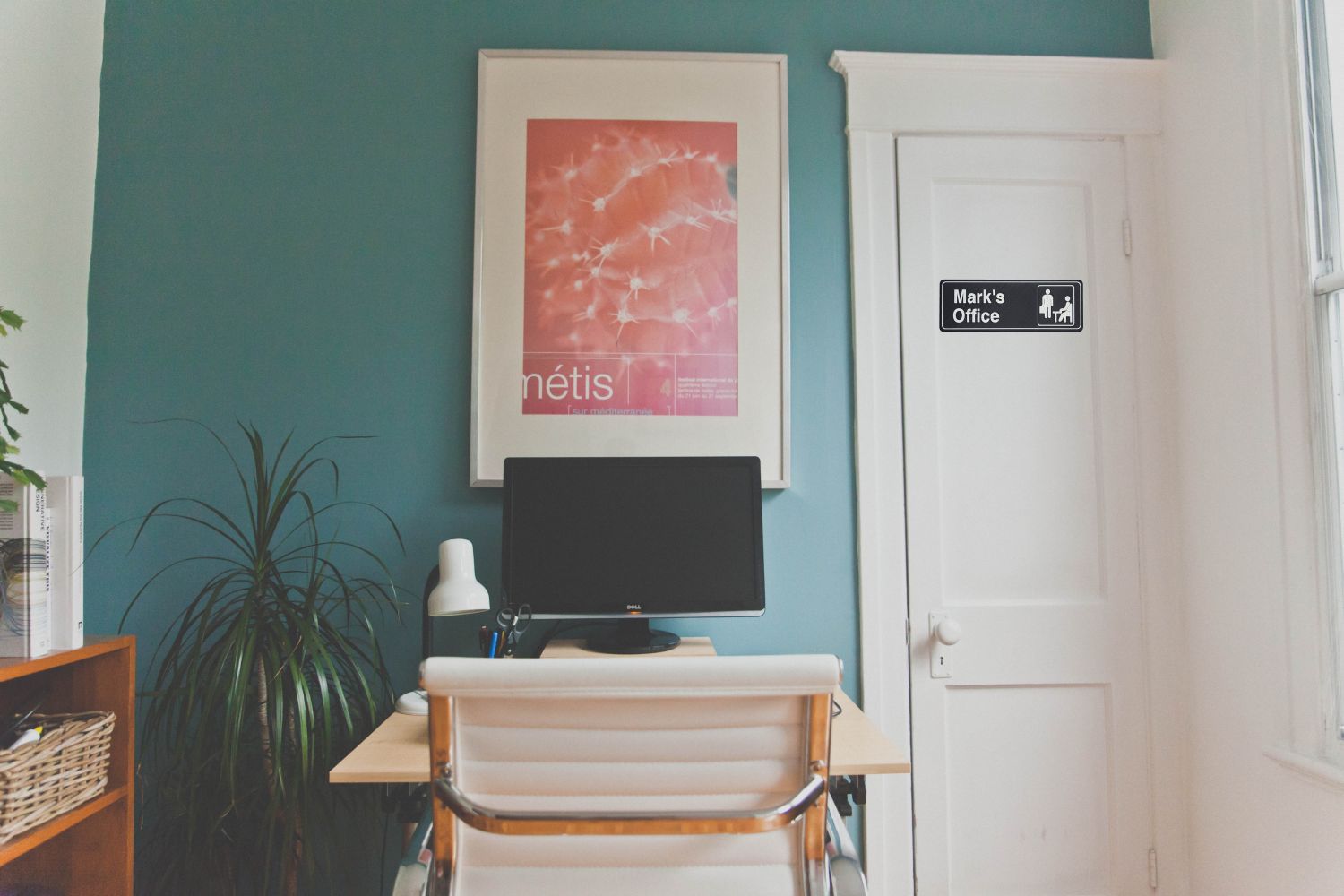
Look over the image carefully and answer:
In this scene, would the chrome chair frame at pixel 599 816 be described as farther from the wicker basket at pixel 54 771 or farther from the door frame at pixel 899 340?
the door frame at pixel 899 340

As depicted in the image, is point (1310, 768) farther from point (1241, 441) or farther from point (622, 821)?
point (622, 821)

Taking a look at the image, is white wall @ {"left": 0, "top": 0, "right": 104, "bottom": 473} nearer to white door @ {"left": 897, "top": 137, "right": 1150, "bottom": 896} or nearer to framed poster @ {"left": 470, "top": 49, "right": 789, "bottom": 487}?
framed poster @ {"left": 470, "top": 49, "right": 789, "bottom": 487}

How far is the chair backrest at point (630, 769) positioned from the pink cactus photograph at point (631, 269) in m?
1.11

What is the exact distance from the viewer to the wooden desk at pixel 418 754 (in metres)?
1.35

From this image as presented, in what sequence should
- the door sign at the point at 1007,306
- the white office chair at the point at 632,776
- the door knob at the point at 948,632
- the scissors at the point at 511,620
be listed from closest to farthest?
the white office chair at the point at 632,776 → the scissors at the point at 511,620 → the door knob at the point at 948,632 → the door sign at the point at 1007,306

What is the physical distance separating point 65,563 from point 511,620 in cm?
91

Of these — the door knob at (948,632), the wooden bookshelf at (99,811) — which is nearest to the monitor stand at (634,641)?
the door knob at (948,632)

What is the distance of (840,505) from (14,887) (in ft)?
6.86

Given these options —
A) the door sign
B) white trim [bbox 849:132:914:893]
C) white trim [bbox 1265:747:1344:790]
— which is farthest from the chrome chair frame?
the door sign

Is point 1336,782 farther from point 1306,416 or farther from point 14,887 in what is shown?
point 14,887

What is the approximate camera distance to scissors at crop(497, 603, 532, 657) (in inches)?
70.2

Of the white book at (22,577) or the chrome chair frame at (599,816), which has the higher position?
the white book at (22,577)

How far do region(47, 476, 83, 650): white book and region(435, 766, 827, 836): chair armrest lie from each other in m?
1.09

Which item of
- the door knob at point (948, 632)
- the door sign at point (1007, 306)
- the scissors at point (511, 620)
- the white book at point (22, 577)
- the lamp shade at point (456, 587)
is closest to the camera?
the white book at point (22, 577)
